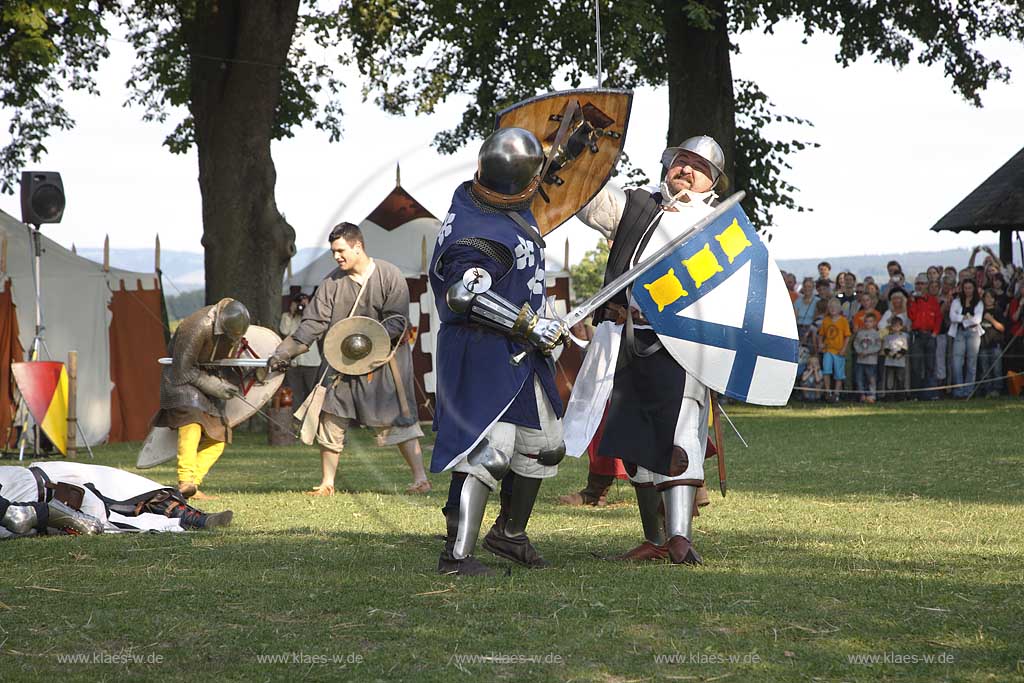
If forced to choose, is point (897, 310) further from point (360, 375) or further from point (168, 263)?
point (360, 375)

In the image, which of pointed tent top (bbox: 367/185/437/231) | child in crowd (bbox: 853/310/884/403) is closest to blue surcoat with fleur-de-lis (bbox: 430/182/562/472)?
pointed tent top (bbox: 367/185/437/231)

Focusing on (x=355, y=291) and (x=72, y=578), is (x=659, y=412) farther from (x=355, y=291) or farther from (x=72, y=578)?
(x=355, y=291)

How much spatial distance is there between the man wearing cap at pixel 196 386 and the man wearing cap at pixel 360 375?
385 millimetres

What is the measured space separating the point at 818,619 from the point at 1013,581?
97cm

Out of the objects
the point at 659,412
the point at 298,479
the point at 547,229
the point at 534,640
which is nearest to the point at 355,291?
the point at 298,479

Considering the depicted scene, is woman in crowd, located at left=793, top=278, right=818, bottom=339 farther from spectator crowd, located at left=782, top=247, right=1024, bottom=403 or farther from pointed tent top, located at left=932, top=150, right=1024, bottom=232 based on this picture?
pointed tent top, located at left=932, top=150, right=1024, bottom=232

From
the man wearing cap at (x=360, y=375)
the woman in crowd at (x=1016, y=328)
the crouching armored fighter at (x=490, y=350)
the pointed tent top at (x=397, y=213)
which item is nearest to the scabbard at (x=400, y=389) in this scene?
the man wearing cap at (x=360, y=375)

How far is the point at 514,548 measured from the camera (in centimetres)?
505

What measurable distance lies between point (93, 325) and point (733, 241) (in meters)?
10.2

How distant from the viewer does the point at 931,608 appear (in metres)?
4.21

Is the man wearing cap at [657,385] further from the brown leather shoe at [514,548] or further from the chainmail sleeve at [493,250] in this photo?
the chainmail sleeve at [493,250]

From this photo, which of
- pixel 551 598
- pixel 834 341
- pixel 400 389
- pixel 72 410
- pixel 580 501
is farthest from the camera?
pixel 834 341

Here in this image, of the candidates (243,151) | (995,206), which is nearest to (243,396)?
(243,151)

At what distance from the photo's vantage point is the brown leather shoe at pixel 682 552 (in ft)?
16.7
